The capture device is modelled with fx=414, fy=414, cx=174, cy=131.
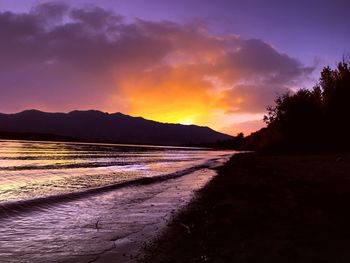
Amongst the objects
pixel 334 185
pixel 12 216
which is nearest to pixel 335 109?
pixel 334 185

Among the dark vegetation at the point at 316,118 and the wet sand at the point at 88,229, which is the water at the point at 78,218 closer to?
the wet sand at the point at 88,229

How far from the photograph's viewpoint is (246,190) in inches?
768

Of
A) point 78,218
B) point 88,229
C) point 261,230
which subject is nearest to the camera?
point 261,230

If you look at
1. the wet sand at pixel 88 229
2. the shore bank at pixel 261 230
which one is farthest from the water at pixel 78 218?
the shore bank at pixel 261 230

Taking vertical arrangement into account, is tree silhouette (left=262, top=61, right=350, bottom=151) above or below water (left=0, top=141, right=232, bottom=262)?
above

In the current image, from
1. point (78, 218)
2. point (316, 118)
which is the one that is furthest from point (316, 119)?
point (78, 218)

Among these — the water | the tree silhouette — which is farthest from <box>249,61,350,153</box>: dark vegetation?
the water

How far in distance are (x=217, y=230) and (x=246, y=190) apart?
920cm

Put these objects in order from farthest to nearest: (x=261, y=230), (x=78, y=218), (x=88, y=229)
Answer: (x=78, y=218) < (x=88, y=229) < (x=261, y=230)

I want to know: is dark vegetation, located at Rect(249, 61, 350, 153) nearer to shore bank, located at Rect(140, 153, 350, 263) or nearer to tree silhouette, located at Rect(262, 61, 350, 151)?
tree silhouette, located at Rect(262, 61, 350, 151)

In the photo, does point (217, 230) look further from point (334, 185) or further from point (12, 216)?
point (334, 185)

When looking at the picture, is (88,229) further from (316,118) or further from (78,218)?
(316,118)

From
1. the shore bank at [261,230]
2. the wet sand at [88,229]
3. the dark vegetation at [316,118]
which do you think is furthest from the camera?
the dark vegetation at [316,118]

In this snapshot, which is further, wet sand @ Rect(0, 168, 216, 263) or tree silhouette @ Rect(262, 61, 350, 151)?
tree silhouette @ Rect(262, 61, 350, 151)
